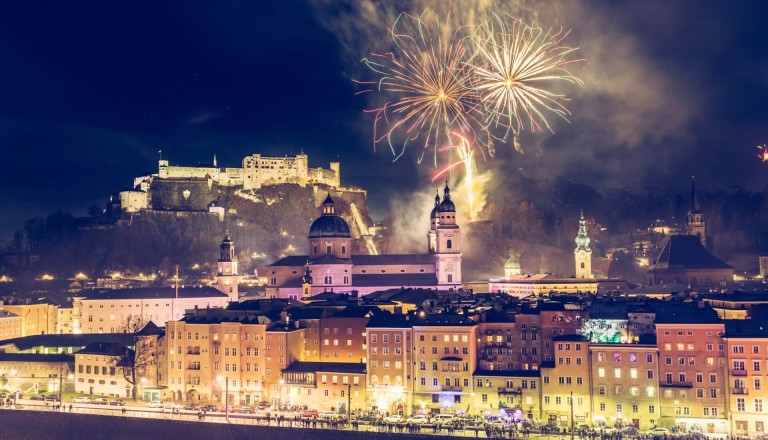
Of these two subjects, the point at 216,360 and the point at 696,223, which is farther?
the point at 696,223

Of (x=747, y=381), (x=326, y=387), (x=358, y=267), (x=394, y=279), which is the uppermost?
(x=358, y=267)

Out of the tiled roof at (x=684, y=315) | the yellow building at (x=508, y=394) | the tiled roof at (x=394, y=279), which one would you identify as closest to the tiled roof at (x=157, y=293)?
the tiled roof at (x=394, y=279)

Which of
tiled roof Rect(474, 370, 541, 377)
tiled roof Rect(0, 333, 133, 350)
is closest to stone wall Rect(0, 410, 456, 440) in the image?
tiled roof Rect(474, 370, 541, 377)

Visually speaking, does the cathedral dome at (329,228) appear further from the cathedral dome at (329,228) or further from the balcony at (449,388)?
the balcony at (449,388)

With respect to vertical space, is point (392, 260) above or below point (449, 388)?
above

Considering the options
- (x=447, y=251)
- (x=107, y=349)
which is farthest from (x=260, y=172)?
(x=107, y=349)

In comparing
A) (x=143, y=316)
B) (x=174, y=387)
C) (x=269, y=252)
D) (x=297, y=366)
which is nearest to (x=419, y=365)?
(x=297, y=366)

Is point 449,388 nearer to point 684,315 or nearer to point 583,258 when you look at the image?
point 684,315
